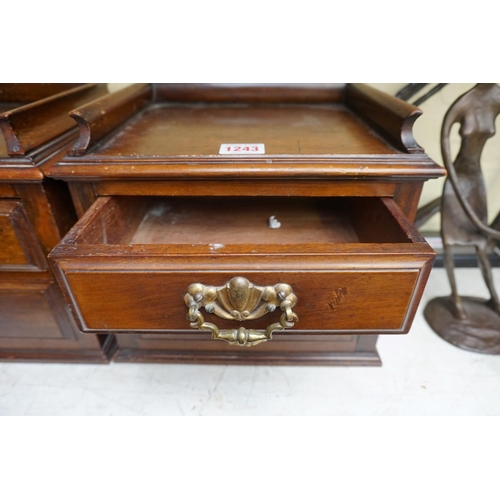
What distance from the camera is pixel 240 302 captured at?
41 cm

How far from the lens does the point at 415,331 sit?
2.77 ft

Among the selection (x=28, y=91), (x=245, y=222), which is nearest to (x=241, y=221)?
(x=245, y=222)

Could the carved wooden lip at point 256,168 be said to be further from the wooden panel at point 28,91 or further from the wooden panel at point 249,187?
the wooden panel at point 28,91

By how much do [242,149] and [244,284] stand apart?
25cm

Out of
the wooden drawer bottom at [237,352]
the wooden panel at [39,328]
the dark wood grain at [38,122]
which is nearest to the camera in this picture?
the dark wood grain at [38,122]

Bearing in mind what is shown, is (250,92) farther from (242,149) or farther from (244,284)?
(244,284)

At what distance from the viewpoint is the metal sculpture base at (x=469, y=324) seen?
2.59 ft

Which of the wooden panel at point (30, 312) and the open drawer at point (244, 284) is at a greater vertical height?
Answer: the open drawer at point (244, 284)

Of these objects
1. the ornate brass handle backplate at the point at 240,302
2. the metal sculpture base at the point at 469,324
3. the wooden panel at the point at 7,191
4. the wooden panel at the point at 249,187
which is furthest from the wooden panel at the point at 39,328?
the metal sculpture base at the point at 469,324

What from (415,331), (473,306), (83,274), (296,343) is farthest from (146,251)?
(473,306)

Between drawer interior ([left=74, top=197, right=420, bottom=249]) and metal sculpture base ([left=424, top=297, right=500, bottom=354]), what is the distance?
400 mm

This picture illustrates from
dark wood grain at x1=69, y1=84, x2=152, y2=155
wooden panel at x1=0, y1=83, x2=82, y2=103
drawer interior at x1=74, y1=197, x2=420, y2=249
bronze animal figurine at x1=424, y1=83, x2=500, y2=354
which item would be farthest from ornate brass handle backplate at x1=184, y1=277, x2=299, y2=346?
wooden panel at x1=0, y1=83, x2=82, y2=103

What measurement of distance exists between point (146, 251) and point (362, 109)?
55cm
